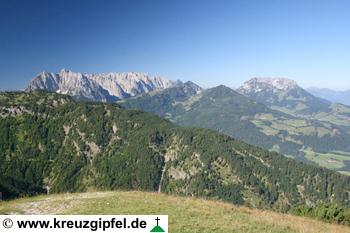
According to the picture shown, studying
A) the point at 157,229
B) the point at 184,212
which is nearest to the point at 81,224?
the point at 157,229

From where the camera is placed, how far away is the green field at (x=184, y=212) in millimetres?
33781

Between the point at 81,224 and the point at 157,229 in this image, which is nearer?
the point at 81,224

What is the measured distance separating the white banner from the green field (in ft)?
13.5

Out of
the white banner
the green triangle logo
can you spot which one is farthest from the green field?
the white banner

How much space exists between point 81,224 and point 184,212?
13.1 meters

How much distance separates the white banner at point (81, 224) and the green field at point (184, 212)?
412 cm

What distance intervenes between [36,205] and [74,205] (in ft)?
14.3

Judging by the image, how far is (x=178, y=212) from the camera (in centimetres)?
3762

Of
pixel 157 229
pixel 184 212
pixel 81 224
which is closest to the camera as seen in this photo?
pixel 81 224

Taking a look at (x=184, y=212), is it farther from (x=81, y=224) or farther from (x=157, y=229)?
(x=81, y=224)

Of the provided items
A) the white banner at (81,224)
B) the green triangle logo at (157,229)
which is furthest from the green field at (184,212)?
the white banner at (81,224)

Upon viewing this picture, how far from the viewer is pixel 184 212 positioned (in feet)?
124

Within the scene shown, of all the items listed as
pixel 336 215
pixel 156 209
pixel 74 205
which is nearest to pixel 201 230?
pixel 156 209

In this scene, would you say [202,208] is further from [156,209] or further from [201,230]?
[201,230]
